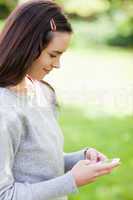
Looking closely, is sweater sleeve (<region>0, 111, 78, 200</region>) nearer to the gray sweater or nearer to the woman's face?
the gray sweater

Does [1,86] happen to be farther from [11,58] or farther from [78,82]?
[78,82]

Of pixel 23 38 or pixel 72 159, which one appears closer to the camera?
pixel 23 38

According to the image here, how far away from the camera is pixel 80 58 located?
13438 millimetres

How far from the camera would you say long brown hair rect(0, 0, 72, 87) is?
1970 millimetres

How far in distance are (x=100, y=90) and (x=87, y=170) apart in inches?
305

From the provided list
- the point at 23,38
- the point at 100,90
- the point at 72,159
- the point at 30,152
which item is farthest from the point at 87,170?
the point at 100,90

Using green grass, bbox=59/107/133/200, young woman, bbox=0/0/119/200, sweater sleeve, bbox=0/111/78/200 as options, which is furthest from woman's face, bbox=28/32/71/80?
green grass, bbox=59/107/133/200

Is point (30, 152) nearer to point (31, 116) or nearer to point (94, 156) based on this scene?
point (31, 116)

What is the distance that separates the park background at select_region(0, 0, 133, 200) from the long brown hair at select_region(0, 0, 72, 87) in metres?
0.48

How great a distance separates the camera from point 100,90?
975cm

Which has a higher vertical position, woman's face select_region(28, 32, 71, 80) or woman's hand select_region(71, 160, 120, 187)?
woman's face select_region(28, 32, 71, 80)

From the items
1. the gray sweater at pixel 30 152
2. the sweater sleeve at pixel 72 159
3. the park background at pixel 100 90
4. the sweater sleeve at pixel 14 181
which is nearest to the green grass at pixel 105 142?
the park background at pixel 100 90

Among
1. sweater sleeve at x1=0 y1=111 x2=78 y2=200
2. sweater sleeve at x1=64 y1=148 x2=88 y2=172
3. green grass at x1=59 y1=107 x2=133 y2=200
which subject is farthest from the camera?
green grass at x1=59 y1=107 x2=133 y2=200

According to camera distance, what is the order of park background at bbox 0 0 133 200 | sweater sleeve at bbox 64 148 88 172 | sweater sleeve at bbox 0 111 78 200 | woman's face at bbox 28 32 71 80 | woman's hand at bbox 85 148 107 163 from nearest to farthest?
sweater sleeve at bbox 0 111 78 200 → woman's face at bbox 28 32 71 80 → woman's hand at bbox 85 148 107 163 → sweater sleeve at bbox 64 148 88 172 → park background at bbox 0 0 133 200
